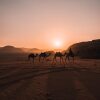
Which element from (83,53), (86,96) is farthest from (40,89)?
(83,53)

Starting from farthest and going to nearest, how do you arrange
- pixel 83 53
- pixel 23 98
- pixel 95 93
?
pixel 83 53 < pixel 95 93 < pixel 23 98

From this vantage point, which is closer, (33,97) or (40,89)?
(33,97)

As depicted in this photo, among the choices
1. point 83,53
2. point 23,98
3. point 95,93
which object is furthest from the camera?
point 83,53

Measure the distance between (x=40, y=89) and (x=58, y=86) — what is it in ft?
4.10

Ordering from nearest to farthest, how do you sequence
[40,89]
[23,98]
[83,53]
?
[23,98] → [40,89] → [83,53]

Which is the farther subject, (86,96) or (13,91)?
(13,91)

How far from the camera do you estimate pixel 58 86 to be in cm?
1280

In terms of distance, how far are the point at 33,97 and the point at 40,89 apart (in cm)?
186

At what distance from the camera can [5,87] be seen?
12570mm

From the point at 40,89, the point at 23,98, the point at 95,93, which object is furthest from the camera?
the point at 40,89

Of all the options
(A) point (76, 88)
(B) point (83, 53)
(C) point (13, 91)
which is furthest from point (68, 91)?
(B) point (83, 53)

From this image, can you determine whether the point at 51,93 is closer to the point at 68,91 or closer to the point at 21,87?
the point at 68,91

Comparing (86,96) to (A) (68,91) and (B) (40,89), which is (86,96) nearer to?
(A) (68,91)

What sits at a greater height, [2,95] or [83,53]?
[83,53]
